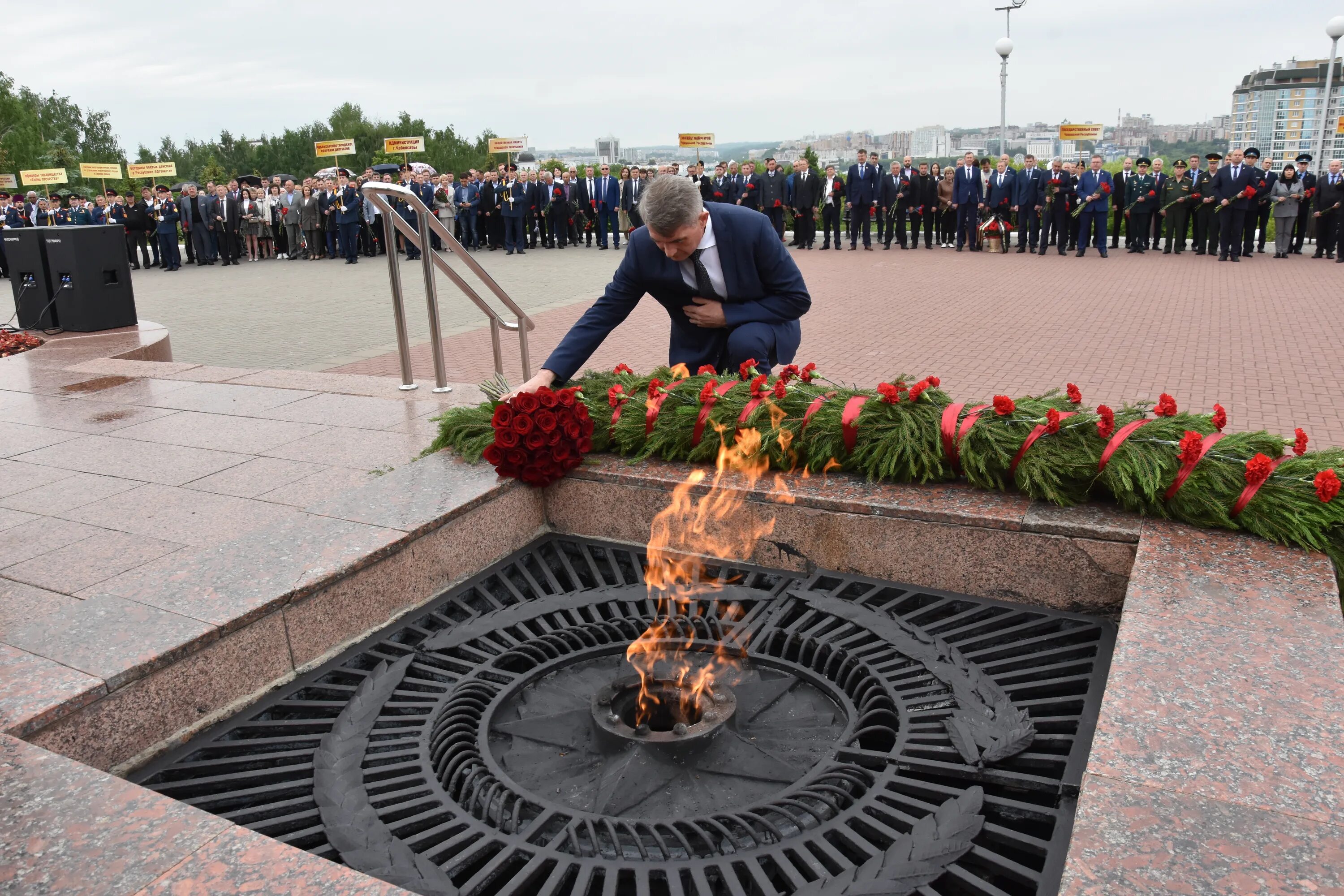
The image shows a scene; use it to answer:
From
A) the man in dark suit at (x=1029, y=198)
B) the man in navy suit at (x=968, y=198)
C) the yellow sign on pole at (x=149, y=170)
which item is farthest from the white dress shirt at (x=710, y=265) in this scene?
the yellow sign on pole at (x=149, y=170)

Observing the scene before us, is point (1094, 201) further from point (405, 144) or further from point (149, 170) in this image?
point (149, 170)

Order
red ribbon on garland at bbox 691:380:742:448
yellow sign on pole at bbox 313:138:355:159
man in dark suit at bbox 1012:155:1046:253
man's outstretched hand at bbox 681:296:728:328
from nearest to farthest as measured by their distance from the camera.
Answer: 1. red ribbon on garland at bbox 691:380:742:448
2. man's outstretched hand at bbox 681:296:728:328
3. man in dark suit at bbox 1012:155:1046:253
4. yellow sign on pole at bbox 313:138:355:159

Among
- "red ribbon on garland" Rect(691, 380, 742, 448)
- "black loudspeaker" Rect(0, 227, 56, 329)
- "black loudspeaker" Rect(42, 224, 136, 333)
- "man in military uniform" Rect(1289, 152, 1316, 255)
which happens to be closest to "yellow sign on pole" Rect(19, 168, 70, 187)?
"black loudspeaker" Rect(0, 227, 56, 329)

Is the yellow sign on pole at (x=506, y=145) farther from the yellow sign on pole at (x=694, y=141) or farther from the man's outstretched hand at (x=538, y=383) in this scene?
the man's outstretched hand at (x=538, y=383)

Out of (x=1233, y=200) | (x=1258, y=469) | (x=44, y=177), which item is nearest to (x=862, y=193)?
(x=1233, y=200)

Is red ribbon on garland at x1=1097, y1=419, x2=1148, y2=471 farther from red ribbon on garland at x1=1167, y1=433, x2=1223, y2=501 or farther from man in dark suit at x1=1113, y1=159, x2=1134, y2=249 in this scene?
man in dark suit at x1=1113, y1=159, x2=1134, y2=249

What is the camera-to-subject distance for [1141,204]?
733 inches

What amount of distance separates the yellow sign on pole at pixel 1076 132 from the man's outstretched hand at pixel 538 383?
20501 mm

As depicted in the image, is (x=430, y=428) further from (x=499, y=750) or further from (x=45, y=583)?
(x=499, y=750)

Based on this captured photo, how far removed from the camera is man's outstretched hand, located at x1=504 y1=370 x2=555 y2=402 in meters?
4.24

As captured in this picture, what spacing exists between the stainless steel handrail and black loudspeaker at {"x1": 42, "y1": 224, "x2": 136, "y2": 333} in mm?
4419

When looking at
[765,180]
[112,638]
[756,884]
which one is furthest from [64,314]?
[765,180]

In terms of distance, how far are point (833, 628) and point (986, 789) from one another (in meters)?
0.92

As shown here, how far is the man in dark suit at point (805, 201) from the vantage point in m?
21.1
